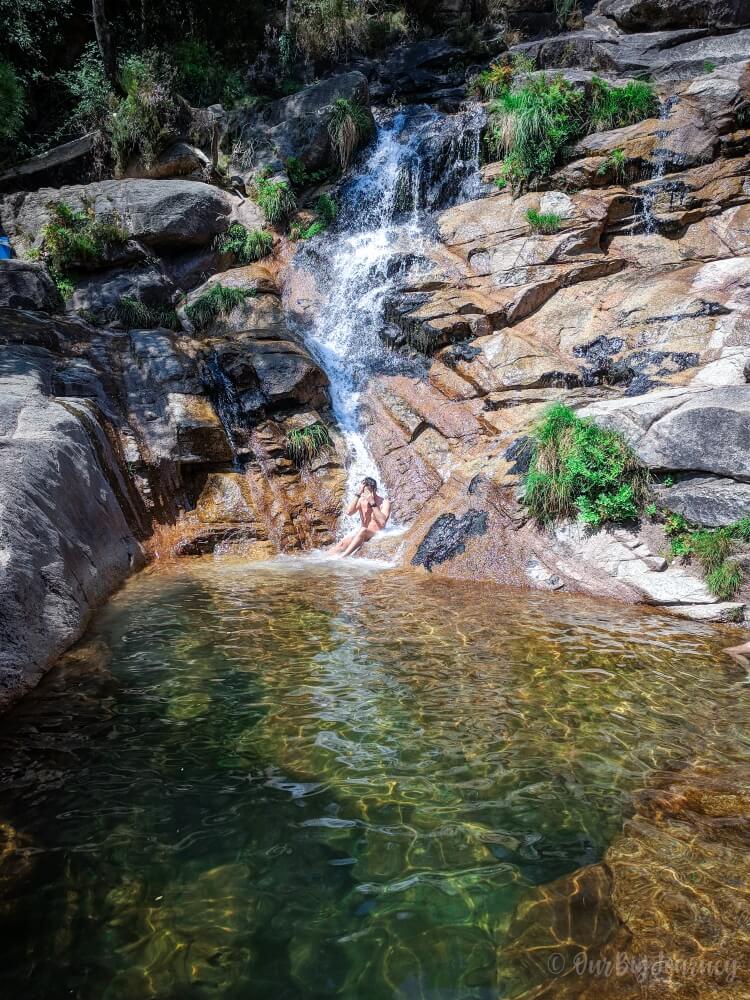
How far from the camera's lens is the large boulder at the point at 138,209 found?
11.4 meters

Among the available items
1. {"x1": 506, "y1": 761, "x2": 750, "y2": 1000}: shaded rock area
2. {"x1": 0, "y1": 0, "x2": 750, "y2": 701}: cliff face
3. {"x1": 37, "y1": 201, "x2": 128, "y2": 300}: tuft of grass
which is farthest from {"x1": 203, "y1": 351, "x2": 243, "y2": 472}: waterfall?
{"x1": 506, "y1": 761, "x2": 750, "y2": 1000}: shaded rock area

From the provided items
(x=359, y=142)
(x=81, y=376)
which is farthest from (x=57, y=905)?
(x=359, y=142)

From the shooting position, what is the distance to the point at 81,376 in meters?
7.64

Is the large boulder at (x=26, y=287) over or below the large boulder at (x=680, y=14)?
below

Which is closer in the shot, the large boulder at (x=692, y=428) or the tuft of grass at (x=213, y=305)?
the large boulder at (x=692, y=428)

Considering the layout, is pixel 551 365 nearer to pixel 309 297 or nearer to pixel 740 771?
pixel 309 297

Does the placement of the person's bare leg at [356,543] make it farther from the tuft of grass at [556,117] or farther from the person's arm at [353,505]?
the tuft of grass at [556,117]

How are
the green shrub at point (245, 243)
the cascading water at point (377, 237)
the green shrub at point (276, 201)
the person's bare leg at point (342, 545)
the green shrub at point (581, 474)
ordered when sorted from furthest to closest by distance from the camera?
the green shrub at point (276, 201) < the green shrub at point (245, 243) < the cascading water at point (377, 237) < the person's bare leg at point (342, 545) < the green shrub at point (581, 474)

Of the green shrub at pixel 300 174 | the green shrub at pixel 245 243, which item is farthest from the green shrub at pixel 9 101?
the green shrub at pixel 300 174

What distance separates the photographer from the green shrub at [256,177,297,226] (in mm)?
12391

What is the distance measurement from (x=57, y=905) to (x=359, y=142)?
15.0 meters

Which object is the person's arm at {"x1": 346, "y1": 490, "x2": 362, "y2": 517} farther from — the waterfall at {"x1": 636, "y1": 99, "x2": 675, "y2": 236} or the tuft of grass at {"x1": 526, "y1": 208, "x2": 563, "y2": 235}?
the waterfall at {"x1": 636, "y1": 99, "x2": 675, "y2": 236}

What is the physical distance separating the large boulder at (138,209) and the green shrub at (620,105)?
7.79 meters

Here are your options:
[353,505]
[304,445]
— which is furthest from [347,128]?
[353,505]
